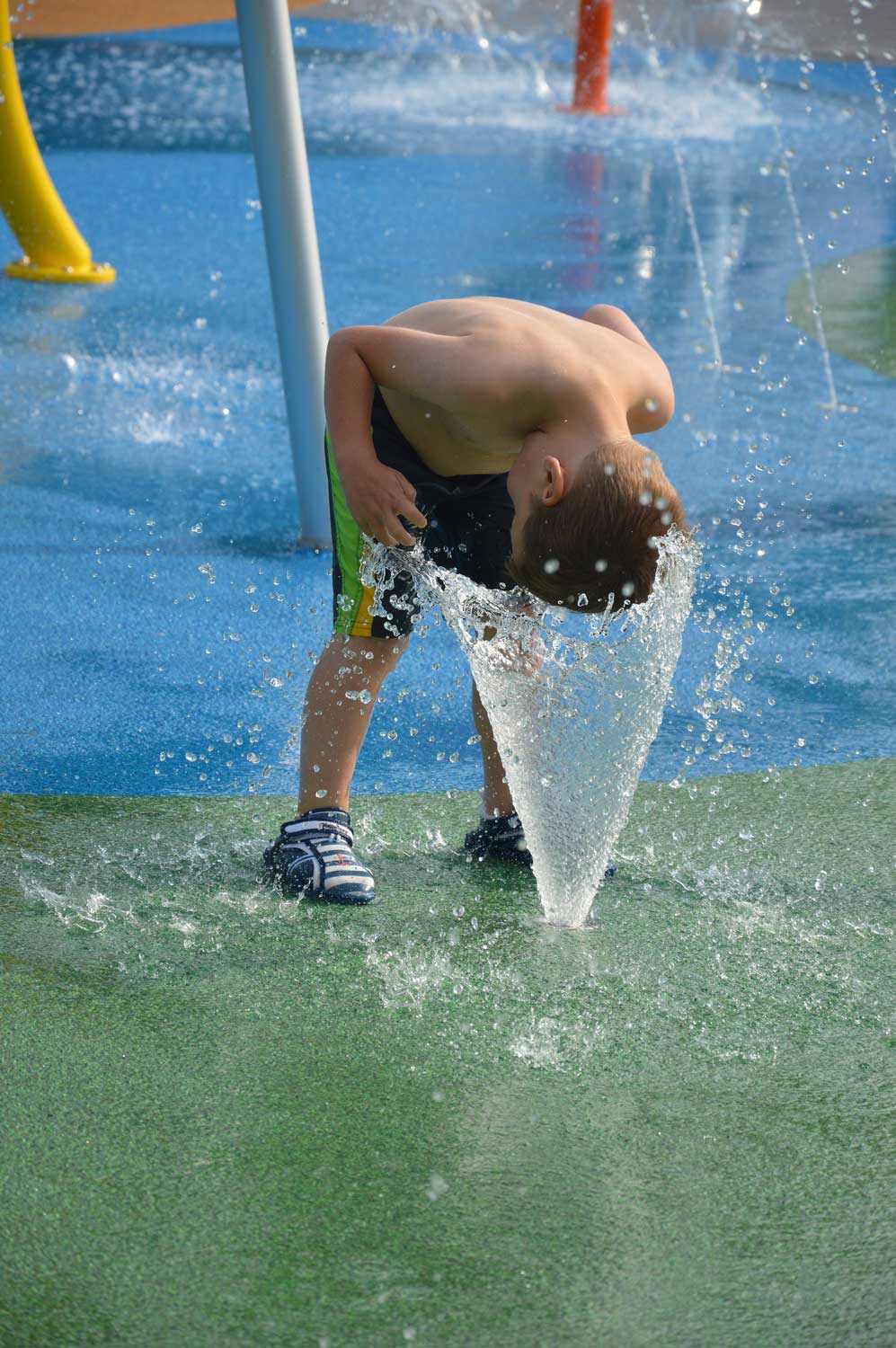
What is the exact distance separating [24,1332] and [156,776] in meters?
1.47

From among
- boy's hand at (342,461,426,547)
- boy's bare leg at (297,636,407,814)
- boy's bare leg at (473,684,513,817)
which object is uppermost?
boy's hand at (342,461,426,547)

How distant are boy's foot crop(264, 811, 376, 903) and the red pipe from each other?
32.5 ft

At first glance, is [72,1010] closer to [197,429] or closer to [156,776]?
[156,776]

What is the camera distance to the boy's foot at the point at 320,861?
7.95ft

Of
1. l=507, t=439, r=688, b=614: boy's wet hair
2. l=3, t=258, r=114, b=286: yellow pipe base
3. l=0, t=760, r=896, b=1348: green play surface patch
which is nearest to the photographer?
l=0, t=760, r=896, b=1348: green play surface patch

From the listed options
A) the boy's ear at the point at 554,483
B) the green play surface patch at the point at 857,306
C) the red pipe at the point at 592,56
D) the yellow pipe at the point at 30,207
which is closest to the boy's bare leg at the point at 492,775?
the boy's ear at the point at 554,483

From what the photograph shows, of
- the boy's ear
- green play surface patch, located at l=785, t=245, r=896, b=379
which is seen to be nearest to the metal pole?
the boy's ear

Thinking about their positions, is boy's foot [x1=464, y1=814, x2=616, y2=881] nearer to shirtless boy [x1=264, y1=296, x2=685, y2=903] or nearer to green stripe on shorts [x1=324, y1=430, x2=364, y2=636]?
shirtless boy [x1=264, y1=296, x2=685, y2=903]

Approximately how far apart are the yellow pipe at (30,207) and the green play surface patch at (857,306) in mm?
3161

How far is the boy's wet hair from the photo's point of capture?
2049 mm

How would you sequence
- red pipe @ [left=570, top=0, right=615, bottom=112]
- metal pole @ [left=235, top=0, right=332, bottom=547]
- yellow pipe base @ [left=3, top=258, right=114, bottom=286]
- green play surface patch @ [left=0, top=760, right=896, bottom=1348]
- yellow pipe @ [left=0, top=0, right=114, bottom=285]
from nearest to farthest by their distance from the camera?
green play surface patch @ [left=0, top=760, right=896, bottom=1348]
metal pole @ [left=235, top=0, right=332, bottom=547]
yellow pipe @ [left=0, top=0, right=114, bottom=285]
yellow pipe base @ [left=3, top=258, right=114, bottom=286]
red pipe @ [left=570, top=0, right=615, bottom=112]

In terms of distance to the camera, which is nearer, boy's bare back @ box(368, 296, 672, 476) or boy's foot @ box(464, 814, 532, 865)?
boy's bare back @ box(368, 296, 672, 476)

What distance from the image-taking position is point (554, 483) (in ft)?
6.80

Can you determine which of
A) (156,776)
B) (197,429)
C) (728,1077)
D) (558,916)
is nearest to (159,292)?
(197,429)
